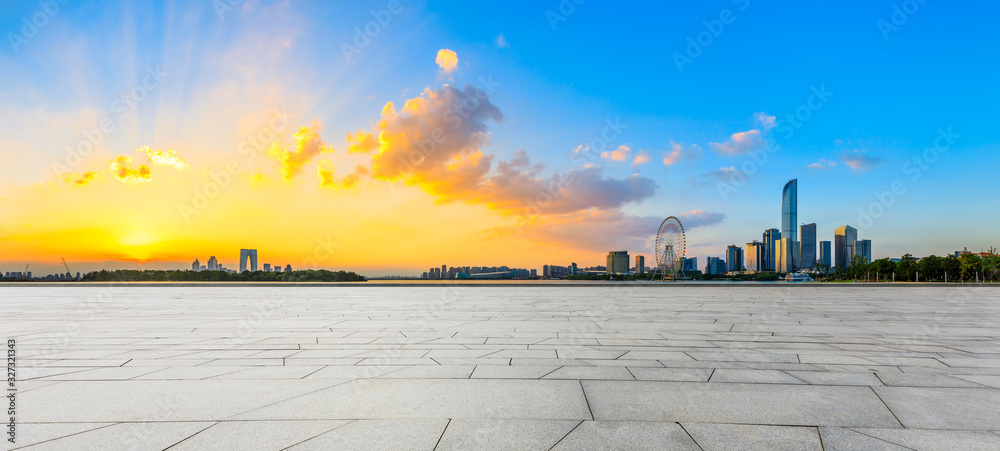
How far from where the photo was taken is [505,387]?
596 centimetres

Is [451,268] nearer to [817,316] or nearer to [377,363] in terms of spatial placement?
[817,316]

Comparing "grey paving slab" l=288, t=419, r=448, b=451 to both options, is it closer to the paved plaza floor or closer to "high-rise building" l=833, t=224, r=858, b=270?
the paved plaza floor

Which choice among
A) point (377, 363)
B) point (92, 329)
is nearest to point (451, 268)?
point (92, 329)

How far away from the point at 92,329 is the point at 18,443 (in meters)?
8.43

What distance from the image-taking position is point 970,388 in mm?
6094

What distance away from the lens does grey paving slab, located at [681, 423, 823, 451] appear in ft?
13.8

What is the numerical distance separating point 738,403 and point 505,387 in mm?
2525

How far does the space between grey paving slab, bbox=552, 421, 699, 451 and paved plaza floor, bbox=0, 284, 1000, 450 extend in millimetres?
20

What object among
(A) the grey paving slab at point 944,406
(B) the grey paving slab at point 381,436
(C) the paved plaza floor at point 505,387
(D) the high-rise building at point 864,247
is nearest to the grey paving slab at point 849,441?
(C) the paved plaza floor at point 505,387

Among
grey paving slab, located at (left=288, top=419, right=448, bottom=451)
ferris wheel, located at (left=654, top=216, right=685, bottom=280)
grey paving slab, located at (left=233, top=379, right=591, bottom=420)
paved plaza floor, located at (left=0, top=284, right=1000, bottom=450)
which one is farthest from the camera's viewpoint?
ferris wheel, located at (left=654, top=216, right=685, bottom=280)

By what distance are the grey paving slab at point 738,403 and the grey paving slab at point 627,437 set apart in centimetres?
20

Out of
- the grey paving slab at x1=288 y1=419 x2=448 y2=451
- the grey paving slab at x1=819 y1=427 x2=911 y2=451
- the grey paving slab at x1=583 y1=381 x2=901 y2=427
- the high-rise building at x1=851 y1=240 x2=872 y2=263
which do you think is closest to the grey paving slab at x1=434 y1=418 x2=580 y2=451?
the grey paving slab at x1=288 y1=419 x2=448 y2=451

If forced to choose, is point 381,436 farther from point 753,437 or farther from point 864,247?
point 864,247

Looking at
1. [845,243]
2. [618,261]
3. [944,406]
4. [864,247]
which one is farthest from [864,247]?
[944,406]
